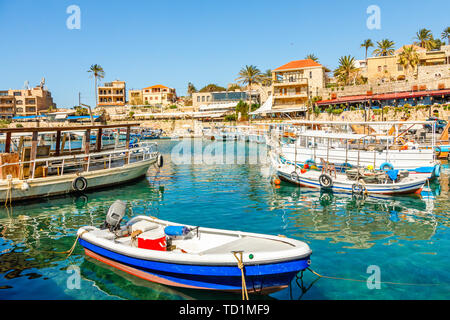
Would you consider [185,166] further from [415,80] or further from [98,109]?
[98,109]

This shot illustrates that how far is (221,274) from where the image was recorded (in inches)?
294

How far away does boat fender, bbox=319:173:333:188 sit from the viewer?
19812 millimetres

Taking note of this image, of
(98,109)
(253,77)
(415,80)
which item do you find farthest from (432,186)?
(98,109)

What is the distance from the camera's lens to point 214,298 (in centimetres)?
787

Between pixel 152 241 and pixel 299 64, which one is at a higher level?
Answer: pixel 299 64

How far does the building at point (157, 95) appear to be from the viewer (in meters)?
113

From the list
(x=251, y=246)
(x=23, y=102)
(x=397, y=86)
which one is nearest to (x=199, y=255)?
(x=251, y=246)

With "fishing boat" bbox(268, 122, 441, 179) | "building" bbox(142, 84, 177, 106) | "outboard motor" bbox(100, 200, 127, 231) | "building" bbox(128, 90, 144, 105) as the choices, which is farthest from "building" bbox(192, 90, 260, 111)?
"outboard motor" bbox(100, 200, 127, 231)

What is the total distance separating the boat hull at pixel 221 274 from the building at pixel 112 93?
106 meters

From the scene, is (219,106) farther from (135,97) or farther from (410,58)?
(410,58)

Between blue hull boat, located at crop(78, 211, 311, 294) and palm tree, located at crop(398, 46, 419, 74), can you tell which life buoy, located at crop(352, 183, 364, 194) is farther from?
palm tree, located at crop(398, 46, 419, 74)

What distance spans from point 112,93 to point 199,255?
111 m

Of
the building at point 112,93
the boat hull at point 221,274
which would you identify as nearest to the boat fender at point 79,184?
the boat hull at point 221,274
